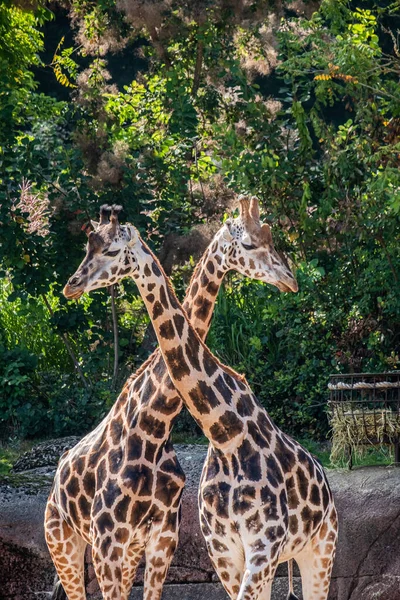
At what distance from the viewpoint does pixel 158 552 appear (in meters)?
5.81

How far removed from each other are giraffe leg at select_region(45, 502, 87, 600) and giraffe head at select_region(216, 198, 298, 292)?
1.75 meters

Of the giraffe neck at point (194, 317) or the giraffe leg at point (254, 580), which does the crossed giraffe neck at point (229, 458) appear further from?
the giraffe neck at point (194, 317)

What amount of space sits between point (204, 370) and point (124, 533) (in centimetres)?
90

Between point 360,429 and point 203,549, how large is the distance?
1.48m

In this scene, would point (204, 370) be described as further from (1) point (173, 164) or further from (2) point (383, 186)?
(1) point (173, 164)

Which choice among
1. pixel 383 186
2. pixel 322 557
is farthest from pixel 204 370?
pixel 383 186

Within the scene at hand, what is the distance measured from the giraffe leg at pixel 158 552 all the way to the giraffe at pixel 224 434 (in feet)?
0.66

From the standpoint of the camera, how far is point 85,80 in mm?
11594

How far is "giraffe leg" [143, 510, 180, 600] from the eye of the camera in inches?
229

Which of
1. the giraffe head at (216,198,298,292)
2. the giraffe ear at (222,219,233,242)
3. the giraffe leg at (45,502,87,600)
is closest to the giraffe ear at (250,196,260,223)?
the giraffe head at (216,198,298,292)

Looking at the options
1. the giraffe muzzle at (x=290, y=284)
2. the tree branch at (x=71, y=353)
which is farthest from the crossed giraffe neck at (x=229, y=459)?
the tree branch at (x=71, y=353)

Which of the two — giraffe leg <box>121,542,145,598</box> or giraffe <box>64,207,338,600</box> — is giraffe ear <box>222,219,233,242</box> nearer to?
giraffe <box>64,207,338,600</box>

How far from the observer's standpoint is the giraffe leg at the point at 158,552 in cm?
581

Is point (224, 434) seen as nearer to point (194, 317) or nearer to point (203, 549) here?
point (194, 317)
